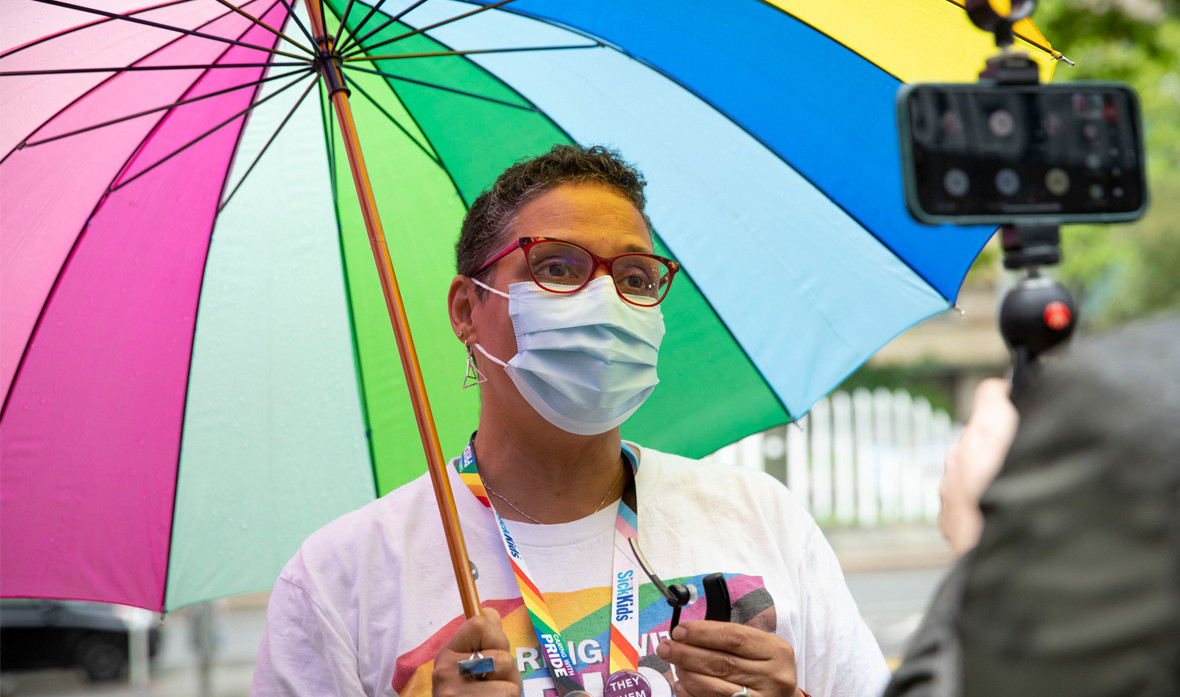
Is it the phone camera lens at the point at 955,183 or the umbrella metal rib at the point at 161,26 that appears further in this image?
the umbrella metal rib at the point at 161,26

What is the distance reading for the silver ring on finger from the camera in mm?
1909

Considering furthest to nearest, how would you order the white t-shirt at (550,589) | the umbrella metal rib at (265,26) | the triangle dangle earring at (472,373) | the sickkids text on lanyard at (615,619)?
the triangle dangle earring at (472,373) < the umbrella metal rib at (265,26) < the white t-shirt at (550,589) < the sickkids text on lanyard at (615,619)

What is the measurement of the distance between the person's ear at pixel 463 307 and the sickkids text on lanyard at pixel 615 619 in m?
0.38

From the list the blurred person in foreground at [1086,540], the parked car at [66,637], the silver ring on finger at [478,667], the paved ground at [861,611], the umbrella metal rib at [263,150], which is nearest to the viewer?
the blurred person in foreground at [1086,540]

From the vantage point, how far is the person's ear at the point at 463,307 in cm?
265

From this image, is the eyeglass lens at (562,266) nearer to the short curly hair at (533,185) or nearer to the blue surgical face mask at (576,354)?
the blue surgical face mask at (576,354)

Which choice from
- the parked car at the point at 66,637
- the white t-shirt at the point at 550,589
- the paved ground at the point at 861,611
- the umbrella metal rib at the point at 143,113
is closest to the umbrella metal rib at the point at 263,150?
the umbrella metal rib at the point at 143,113

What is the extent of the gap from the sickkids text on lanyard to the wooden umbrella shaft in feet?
0.42

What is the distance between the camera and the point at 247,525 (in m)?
2.98

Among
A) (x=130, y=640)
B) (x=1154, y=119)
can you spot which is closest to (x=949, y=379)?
(x=1154, y=119)

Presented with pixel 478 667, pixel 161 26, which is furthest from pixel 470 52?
pixel 478 667

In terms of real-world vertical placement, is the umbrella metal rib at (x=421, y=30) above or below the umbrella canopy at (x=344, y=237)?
above

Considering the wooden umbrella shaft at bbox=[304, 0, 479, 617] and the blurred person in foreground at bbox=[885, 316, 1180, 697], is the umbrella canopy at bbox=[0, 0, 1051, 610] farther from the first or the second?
the blurred person in foreground at bbox=[885, 316, 1180, 697]

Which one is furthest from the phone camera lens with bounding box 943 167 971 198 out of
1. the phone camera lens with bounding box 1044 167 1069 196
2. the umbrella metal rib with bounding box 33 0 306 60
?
the umbrella metal rib with bounding box 33 0 306 60
